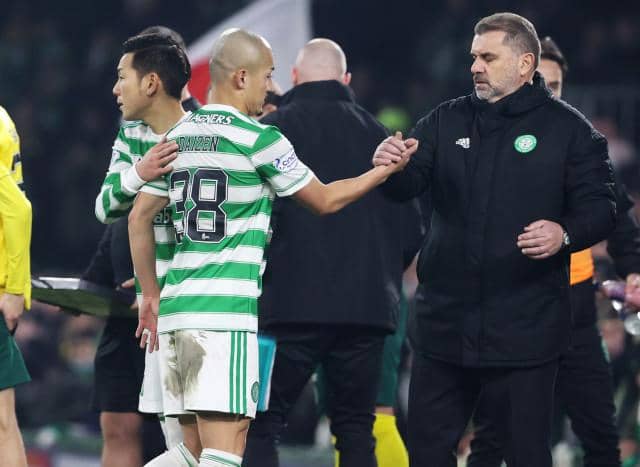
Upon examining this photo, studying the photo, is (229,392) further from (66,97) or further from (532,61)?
(66,97)

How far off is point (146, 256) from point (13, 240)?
0.79m

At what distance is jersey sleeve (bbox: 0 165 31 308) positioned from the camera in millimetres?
5602

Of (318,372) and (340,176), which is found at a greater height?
(340,176)

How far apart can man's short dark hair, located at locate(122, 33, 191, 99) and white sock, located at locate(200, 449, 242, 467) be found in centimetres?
139

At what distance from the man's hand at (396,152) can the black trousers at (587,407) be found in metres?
1.50

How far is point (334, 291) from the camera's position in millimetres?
5699

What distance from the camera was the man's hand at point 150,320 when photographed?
5.11 m

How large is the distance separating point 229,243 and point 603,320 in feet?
13.2

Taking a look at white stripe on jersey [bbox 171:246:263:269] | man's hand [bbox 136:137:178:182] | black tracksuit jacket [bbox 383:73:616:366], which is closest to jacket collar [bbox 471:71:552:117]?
black tracksuit jacket [bbox 383:73:616:366]

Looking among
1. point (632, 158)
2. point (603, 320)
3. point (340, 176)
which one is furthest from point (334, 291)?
point (632, 158)

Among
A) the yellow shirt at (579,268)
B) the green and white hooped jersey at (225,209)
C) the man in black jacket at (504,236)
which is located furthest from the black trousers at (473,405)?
the yellow shirt at (579,268)

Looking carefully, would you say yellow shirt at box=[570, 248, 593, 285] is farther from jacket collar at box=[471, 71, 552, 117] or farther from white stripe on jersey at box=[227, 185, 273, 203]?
white stripe on jersey at box=[227, 185, 273, 203]

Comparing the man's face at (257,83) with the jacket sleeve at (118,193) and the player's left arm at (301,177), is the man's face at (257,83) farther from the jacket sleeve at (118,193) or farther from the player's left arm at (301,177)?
the jacket sleeve at (118,193)

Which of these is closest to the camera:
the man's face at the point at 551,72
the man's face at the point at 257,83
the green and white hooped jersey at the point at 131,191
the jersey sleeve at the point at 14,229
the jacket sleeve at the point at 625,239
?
the man's face at the point at 257,83
